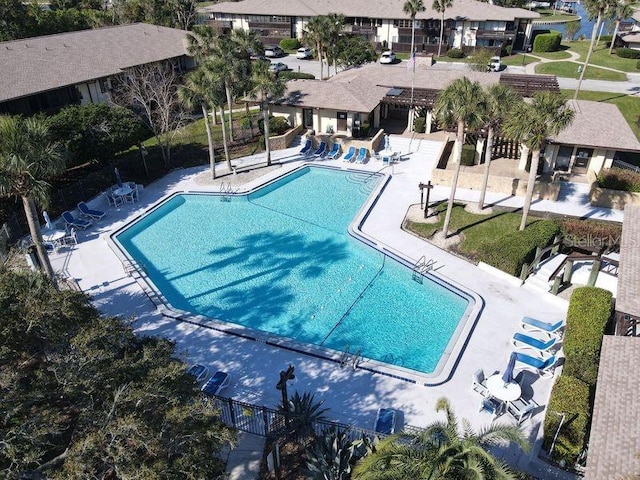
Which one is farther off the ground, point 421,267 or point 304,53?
point 304,53

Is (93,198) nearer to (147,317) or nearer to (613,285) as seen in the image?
(147,317)

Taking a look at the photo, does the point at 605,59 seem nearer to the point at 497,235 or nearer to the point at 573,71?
the point at 573,71

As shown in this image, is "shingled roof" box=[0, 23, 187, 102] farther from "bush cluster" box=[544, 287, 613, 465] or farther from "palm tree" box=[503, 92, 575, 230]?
"bush cluster" box=[544, 287, 613, 465]

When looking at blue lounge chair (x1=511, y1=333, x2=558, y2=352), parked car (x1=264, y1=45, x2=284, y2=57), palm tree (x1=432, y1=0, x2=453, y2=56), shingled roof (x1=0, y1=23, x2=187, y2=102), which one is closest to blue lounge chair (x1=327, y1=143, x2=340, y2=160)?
blue lounge chair (x1=511, y1=333, x2=558, y2=352)

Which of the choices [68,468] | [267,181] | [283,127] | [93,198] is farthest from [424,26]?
[68,468]

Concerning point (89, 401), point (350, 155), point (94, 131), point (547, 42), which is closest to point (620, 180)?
point (350, 155)
